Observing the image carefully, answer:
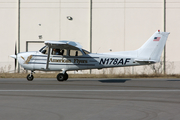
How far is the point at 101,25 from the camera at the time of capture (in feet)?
85.8

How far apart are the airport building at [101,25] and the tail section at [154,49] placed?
9.71m

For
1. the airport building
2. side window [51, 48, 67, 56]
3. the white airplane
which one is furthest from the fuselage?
the airport building

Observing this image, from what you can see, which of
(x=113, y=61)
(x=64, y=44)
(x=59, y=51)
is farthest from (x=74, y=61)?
(x=113, y=61)

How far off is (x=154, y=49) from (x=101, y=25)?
10.8 metres

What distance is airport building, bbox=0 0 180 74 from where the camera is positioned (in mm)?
26016

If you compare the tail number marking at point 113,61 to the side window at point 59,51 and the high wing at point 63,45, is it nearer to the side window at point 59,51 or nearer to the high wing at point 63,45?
the high wing at point 63,45

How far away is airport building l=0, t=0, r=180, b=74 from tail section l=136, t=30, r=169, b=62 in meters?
9.71

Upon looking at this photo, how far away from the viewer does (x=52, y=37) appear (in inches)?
1035

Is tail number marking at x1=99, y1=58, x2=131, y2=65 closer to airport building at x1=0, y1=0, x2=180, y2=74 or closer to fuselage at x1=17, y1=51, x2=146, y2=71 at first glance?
fuselage at x1=17, y1=51, x2=146, y2=71

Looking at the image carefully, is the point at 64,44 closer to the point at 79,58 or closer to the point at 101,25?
the point at 79,58

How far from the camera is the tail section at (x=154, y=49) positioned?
52.5 ft
